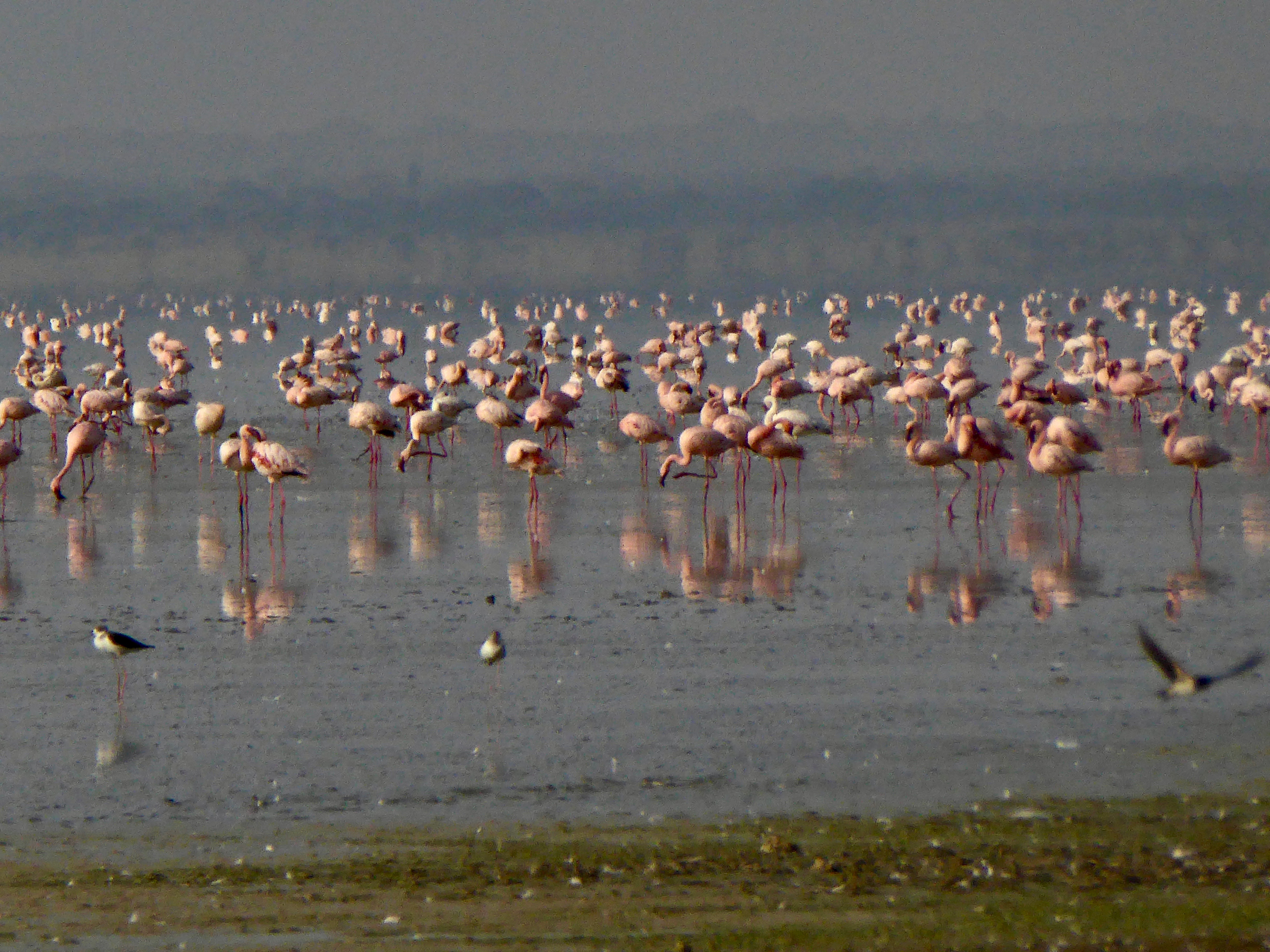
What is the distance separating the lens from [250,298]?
74.6 metres

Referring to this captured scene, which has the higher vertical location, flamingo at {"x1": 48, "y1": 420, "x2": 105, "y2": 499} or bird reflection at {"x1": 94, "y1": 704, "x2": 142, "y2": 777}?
flamingo at {"x1": 48, "y1": 420, "x2": 105, "y2": 499}

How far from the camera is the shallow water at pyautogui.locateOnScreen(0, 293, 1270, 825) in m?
8.39

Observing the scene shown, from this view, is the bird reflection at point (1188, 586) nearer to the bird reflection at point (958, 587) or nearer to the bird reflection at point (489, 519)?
the bird reflection at point (958, 587)

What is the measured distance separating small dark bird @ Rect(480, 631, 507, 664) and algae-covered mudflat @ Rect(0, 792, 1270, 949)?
7.67ft

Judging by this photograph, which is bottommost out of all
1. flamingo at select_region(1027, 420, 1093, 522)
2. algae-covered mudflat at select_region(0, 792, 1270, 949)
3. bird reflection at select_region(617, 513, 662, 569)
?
algae-covered mudflat at select_region(0, 792, 1270, 949)

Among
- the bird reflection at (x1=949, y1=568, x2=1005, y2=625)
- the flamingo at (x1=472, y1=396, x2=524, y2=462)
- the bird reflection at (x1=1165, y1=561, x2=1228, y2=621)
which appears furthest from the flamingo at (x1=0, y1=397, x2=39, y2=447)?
the bird reflection at (x1=1165, y1=561, x2=1228, y2=621)

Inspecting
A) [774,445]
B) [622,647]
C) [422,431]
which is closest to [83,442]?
[422,431]

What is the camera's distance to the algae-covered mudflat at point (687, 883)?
6477 millimetres

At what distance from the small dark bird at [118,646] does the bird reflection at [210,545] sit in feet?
11.2

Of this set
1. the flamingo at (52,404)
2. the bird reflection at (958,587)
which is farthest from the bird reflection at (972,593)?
the flamingo at (52,404)

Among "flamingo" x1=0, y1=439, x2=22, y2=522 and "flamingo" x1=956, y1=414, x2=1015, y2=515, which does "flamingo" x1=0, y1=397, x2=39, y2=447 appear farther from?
"flamingo" x1=956, y1=414, x2=1015, y2=515

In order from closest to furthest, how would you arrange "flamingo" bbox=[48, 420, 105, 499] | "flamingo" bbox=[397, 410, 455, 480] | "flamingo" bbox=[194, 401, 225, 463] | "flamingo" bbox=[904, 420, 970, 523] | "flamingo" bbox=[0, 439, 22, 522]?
"flamingo" bbox=[904, 420, 970, 523]
"flamingo" bbox=[0, 439, 22, 522]
"flamingo" bbox=[48, 420, 105, 499]
"flamingo" bbox=[397, 410, 455, 480]
"flamingo" bbox=[194, 401, 225, 463]

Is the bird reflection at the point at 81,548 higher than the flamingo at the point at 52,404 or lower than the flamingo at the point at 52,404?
lower

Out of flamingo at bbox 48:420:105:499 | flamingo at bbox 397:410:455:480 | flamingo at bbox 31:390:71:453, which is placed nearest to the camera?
flamingo at bbox 48:420:105:499
